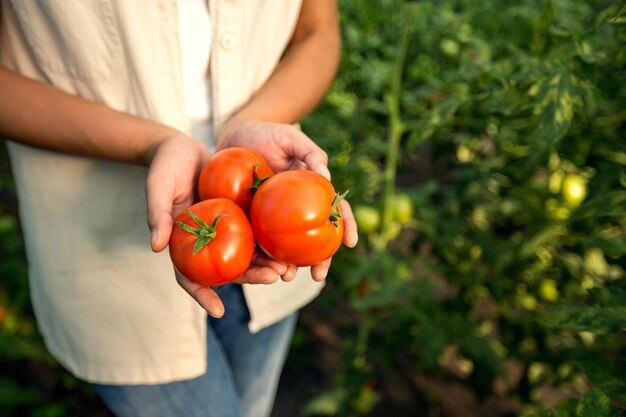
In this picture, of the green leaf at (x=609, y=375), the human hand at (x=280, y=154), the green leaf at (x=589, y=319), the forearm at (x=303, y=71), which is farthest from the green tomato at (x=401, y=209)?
the green leaf at (x=609, y=375)

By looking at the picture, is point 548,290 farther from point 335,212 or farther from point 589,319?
point 335,212

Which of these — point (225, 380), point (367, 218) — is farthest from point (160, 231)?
point (367, 218)

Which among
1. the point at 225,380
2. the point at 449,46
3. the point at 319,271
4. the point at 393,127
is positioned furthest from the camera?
the point at 449,46

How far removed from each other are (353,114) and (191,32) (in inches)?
54.4

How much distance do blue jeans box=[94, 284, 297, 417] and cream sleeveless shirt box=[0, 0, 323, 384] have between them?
6 cm

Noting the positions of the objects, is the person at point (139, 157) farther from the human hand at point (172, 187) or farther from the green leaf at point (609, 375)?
the green leaf at point (609, 375)

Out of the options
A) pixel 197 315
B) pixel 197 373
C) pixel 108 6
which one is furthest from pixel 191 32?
pixel 197 373

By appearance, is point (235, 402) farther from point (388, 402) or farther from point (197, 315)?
point (388, 402)

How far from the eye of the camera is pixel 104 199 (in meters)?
0.98

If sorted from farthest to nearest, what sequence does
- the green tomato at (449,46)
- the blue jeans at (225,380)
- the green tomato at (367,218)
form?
the green tomato at (449,46) → the green tomato at (367,218) → the blue jeans at (225,380)

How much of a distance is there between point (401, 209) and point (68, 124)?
1203 millimetres

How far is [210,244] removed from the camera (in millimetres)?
843

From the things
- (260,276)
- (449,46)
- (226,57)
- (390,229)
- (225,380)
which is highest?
(226,57)

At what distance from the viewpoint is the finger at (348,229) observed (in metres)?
0.92
